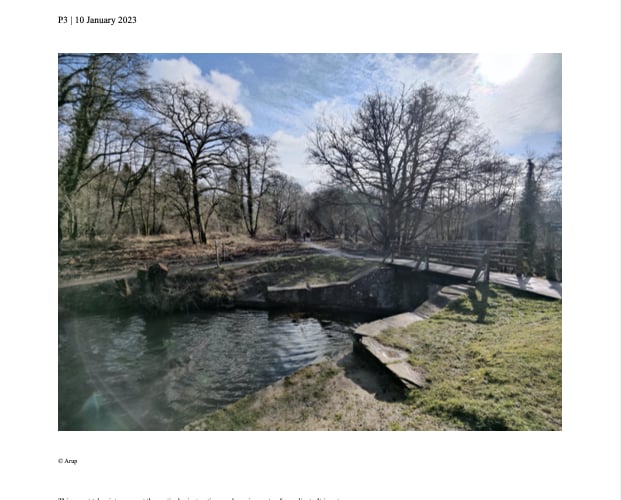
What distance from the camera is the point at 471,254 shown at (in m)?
3.26

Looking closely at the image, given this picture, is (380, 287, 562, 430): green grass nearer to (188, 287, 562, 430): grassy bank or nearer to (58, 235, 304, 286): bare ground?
(188, 287, 562, 430): grassy bank

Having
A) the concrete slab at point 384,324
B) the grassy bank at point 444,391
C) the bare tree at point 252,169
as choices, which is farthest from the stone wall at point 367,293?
the grassy bank at point 444,391

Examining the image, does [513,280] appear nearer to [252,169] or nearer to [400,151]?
[400,151]

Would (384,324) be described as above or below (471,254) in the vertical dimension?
below

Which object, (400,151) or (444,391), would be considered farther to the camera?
(400,151)

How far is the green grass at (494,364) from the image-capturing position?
1.28m

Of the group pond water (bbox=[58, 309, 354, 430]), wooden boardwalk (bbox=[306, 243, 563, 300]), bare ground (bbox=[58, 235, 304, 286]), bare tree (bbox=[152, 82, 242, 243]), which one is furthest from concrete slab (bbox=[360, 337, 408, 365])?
bare tree (bbox=[152, 82, 242, 243])

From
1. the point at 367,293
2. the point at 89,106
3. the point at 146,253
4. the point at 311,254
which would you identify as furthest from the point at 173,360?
the point at 367,293

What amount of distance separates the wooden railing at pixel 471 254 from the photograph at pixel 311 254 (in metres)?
0.03

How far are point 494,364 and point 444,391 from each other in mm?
455

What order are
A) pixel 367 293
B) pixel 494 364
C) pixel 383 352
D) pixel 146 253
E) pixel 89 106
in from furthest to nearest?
pixel 367 293
pixel 146 253
pixel 89 106
pixel 383 352
pixel 494 364
